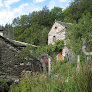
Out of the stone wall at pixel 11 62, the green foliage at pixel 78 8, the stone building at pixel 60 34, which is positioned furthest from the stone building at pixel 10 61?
the green foliage at pixel 78 8

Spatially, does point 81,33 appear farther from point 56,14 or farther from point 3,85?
point 56,14

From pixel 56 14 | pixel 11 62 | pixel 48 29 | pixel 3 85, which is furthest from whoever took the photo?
pixel 56 14

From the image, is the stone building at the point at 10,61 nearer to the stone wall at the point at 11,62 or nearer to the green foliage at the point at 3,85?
the stone wall at the point at 11,62

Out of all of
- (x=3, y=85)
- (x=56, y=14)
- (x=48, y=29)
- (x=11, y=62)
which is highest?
(x=56, y=14)

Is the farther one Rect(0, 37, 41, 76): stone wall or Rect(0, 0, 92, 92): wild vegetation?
Rect(0, 37, 41, 76): stone wall

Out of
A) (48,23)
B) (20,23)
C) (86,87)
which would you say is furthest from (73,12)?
(86,87)

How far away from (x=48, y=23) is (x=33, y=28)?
5138mm

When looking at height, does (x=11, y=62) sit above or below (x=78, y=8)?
below

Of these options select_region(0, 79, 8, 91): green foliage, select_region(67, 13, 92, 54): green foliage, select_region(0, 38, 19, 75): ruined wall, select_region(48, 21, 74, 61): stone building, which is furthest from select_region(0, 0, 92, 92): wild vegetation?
select_region(48, 21, 74, 61): stone building

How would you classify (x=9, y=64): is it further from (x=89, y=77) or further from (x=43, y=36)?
(x=43, y=36)

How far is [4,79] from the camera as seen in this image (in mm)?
5105

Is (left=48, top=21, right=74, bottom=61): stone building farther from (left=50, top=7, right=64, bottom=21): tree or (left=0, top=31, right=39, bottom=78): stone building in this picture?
(left=50, top=7, right=64, bottom=21): tree

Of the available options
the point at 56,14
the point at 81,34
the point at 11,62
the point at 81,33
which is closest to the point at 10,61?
the point at 11,62

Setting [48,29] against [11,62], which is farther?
[48,29]
